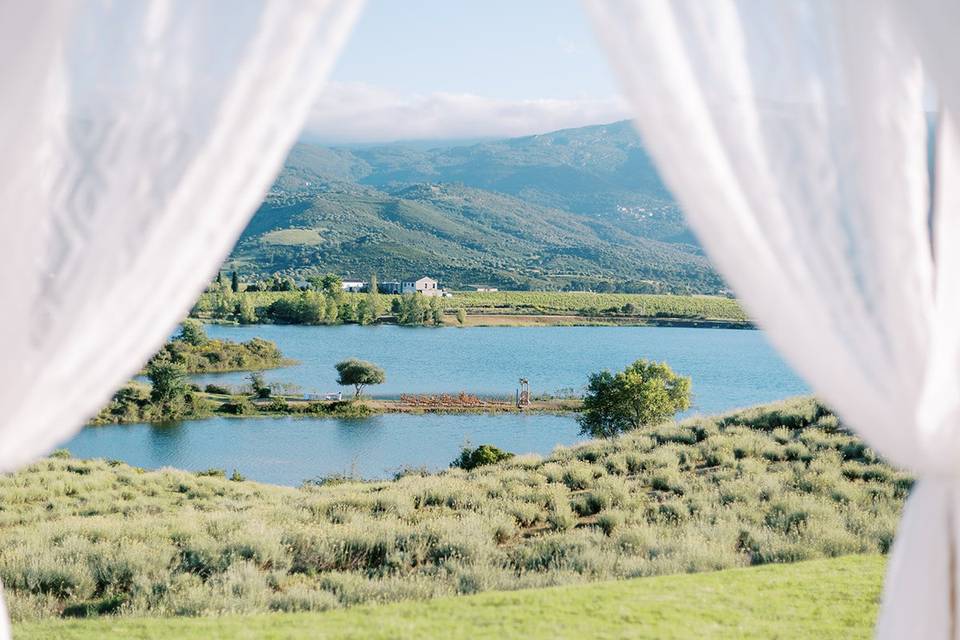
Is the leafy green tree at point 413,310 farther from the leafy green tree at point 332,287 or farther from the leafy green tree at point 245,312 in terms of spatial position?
the leafy green tree at point 245,312

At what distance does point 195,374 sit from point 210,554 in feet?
64.1

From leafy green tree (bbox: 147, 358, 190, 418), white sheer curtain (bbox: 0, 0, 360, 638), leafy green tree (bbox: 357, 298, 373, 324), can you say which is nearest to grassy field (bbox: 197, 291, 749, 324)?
leafy green tree (bbox: 357, 298, 373, 324)

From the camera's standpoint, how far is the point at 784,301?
5.44ft

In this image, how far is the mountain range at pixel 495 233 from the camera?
3678 centimetres

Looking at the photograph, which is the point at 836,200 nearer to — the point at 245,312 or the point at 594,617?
the point at 594,617

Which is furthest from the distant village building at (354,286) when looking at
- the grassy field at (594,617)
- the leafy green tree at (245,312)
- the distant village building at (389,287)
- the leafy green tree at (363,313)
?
the grassy field at (594,617)

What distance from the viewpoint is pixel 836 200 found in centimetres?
171

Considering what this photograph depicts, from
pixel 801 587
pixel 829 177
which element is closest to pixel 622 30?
pixel 829 177

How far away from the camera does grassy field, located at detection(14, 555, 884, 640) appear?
3.00 metres

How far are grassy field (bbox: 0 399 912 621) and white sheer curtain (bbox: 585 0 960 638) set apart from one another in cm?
230

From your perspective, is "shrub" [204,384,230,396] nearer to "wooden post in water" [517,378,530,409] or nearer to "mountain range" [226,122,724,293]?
"wooden post in water" [517,378,530,409]

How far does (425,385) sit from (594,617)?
20859 mm

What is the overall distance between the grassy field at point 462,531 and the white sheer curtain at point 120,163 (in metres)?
2.01

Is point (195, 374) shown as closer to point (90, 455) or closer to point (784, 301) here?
point (90, 455)
